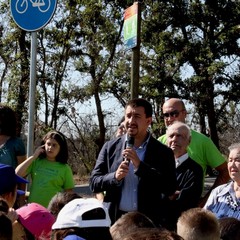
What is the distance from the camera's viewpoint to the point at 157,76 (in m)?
22.0

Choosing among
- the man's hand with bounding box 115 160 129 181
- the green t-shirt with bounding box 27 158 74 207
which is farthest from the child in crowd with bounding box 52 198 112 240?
the green t-shirt with bounding box 27 158 74 207

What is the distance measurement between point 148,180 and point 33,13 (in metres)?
2.08

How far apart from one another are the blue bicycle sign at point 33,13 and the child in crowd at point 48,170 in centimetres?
106

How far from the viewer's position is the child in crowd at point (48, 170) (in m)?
4.92

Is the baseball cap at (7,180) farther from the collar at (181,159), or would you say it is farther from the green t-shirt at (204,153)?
the green t-shirt at (204,153)

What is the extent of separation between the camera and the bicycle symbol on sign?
4848 millimetres

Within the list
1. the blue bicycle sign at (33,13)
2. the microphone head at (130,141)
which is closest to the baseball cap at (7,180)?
the microphone head at (130,141)

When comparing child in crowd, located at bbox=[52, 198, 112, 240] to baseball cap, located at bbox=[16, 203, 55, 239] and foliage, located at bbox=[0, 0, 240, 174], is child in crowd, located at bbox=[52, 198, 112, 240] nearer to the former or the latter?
baseball cap, located at bbox=[16, 203, 55, 239]

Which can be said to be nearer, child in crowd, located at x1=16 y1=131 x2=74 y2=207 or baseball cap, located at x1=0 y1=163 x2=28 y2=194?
baseball cap, located at x1=0 y1=163 x2=28 y2=194

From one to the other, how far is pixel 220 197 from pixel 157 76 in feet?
59.7

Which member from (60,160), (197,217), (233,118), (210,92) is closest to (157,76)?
(210,92)

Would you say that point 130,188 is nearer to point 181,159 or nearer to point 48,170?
point 181,159

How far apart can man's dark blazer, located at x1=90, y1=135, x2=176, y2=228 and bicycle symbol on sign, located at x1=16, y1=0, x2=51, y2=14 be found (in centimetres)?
161

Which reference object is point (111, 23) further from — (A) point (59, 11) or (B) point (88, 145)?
(B) point (88, 145)
